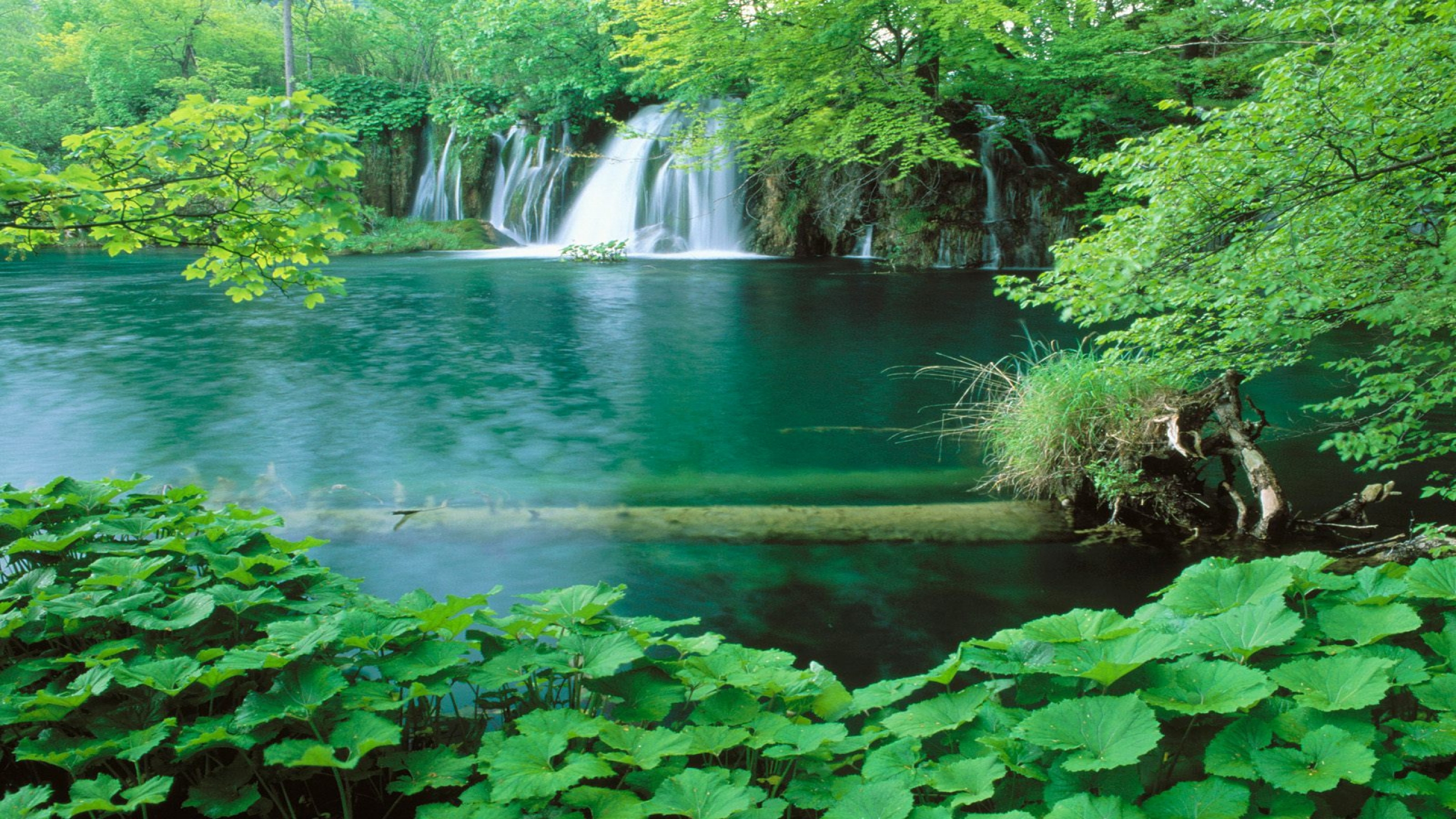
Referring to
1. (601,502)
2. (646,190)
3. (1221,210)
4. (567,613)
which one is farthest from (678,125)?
(567,613)

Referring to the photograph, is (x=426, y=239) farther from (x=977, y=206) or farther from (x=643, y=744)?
(x=643, y=744)

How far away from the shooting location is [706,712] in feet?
7.56

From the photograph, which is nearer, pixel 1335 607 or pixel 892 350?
pixel 1335 607

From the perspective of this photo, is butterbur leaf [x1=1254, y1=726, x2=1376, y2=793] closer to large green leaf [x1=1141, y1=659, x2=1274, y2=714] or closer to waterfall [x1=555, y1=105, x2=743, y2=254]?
large green leaf [x1=1141, y1=659, x2=1274, y2=714]

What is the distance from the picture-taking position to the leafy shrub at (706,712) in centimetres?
191

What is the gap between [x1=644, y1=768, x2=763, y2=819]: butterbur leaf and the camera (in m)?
1.87

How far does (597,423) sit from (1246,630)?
23.5 ft

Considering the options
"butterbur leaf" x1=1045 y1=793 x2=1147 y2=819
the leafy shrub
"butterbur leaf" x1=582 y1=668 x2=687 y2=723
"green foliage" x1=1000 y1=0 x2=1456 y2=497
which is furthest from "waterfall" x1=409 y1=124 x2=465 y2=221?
"butterbur leaf" x1=1045 y1=793 x2=1147 y2=819

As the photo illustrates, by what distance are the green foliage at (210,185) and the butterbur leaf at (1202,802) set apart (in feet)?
9.86

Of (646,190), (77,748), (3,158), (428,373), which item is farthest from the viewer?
(646,190)

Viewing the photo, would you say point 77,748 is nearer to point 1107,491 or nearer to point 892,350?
point 1107,491

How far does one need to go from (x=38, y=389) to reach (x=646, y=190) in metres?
17.2

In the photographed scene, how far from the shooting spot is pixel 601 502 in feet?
21.4

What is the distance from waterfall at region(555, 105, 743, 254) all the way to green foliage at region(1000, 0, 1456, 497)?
20.0 metres
